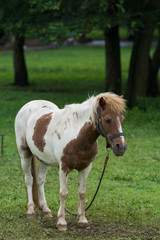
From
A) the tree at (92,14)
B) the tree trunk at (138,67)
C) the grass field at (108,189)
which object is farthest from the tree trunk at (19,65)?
the tree trunk at (138,67)

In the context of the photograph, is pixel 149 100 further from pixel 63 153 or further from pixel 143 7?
pixel 63 153

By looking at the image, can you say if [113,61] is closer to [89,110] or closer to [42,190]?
[42,190]

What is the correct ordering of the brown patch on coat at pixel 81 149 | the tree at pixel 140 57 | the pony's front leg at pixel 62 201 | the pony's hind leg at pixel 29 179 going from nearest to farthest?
the brown patch on coat at pixel 81 149 → the pony's front leg at pixel 62 201 → the pony's hind leg at pixel 29 179 → the tree at pixel 140 57

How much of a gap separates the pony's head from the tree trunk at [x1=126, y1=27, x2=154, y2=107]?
12.3 meters

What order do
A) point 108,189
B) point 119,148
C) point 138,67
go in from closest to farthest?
point 119,148
point 108,189
point 138,67

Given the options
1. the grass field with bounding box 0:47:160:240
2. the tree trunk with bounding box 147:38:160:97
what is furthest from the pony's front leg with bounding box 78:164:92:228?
the tree trunk with bounding box 147:38:160:97

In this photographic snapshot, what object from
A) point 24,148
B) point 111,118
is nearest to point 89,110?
point 111,118

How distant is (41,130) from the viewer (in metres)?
7.52

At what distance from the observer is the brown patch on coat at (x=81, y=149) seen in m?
6.81

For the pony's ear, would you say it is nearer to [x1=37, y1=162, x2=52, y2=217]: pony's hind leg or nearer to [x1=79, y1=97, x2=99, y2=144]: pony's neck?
[x1=79, y1=97, x2=99, y2=144]: pony's neck

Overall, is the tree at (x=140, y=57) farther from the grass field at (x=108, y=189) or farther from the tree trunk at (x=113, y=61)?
the tree trunk at (x=113, y=61)

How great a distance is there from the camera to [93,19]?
675 inches

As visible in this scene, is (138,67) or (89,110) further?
(138,67)

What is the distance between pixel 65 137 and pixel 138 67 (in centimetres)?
1246
